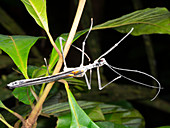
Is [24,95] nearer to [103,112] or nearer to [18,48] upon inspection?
[18,48]

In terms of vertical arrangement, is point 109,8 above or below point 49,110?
above

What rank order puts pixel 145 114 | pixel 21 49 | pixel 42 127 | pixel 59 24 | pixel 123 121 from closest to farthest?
pixel 21 49, pixel 42 127, pixel 123 121, pixel 59 24, pixel 145 114

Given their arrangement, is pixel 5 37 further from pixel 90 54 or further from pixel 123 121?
pixel 90 54

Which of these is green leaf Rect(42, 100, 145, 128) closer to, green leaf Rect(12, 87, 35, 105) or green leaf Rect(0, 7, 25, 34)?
green leaf Rect(12, 87, 35, 105)

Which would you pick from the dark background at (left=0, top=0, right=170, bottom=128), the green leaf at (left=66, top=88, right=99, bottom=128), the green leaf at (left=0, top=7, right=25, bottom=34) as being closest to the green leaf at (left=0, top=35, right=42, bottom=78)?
the green leaf at (left=66, top=88, right=99, bottom=128)

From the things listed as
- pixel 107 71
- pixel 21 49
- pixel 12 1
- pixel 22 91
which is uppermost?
pixel 12 1

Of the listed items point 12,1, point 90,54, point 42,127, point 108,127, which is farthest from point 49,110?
point 12,1
